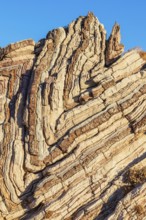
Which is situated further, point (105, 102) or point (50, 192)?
point (105, 102)

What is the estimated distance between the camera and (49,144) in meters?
36.0

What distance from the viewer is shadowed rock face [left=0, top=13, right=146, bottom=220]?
1331 inches

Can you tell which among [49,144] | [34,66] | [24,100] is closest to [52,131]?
[49,144]

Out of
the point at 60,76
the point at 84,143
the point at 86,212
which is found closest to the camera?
the point at 86,212

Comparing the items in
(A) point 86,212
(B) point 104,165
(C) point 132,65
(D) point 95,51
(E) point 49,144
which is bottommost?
(A) point 86,212

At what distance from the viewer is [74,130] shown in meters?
35.6

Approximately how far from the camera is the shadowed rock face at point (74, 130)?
33.8m

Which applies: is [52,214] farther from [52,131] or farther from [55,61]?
[55,61]

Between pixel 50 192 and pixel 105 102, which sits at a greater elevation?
pixel 105 102

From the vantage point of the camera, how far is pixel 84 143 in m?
35.3

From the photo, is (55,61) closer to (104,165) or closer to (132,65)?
(132,65)

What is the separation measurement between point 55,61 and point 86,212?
12775 millimetres

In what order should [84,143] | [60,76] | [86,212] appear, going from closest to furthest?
1. [86,212]
2. [84,143]
3. [60,76]

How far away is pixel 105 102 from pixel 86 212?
8.47 metres
